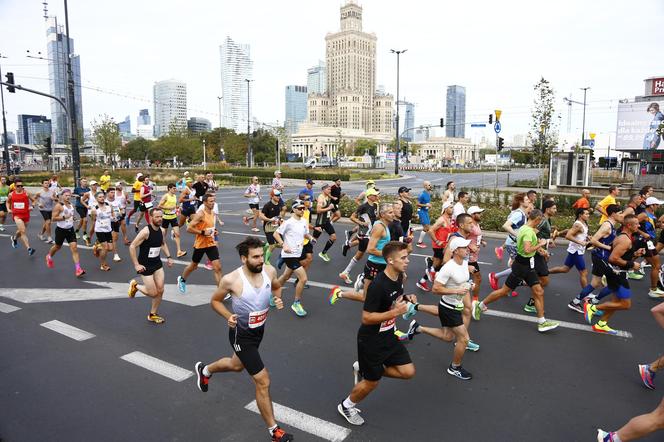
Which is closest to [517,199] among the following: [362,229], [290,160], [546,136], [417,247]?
[362,229]

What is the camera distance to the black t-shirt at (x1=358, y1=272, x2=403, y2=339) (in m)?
4.13

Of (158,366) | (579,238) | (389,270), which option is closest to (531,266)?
(579,238)

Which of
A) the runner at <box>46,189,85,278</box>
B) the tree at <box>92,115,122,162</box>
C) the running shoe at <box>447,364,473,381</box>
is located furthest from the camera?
the tree at <box>92,115,122,162</box>

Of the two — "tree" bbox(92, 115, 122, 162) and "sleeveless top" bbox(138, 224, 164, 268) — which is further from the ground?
"tree" bbox(92, 115, 122, 162)

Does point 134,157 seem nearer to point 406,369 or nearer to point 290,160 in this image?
point 290,160

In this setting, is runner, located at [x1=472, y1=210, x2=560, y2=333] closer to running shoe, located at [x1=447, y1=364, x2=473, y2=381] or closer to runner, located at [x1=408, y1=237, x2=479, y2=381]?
runner, located at [x1=408, y1=237, x2=479, y2=381]

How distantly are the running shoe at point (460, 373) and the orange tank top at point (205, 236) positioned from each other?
4760 millimetres

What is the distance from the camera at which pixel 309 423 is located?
438 cm

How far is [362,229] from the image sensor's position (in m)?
9.35

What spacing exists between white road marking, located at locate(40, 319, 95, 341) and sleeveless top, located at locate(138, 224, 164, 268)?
1.23 metres

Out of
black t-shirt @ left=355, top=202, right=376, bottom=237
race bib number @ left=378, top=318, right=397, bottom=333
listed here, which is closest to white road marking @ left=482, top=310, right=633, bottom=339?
black t-shirt @ left=355, top=202, right=376, bottom=237

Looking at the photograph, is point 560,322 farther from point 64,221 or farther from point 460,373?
point 64,221

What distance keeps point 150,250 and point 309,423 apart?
378cm

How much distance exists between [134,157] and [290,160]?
3594 cm
